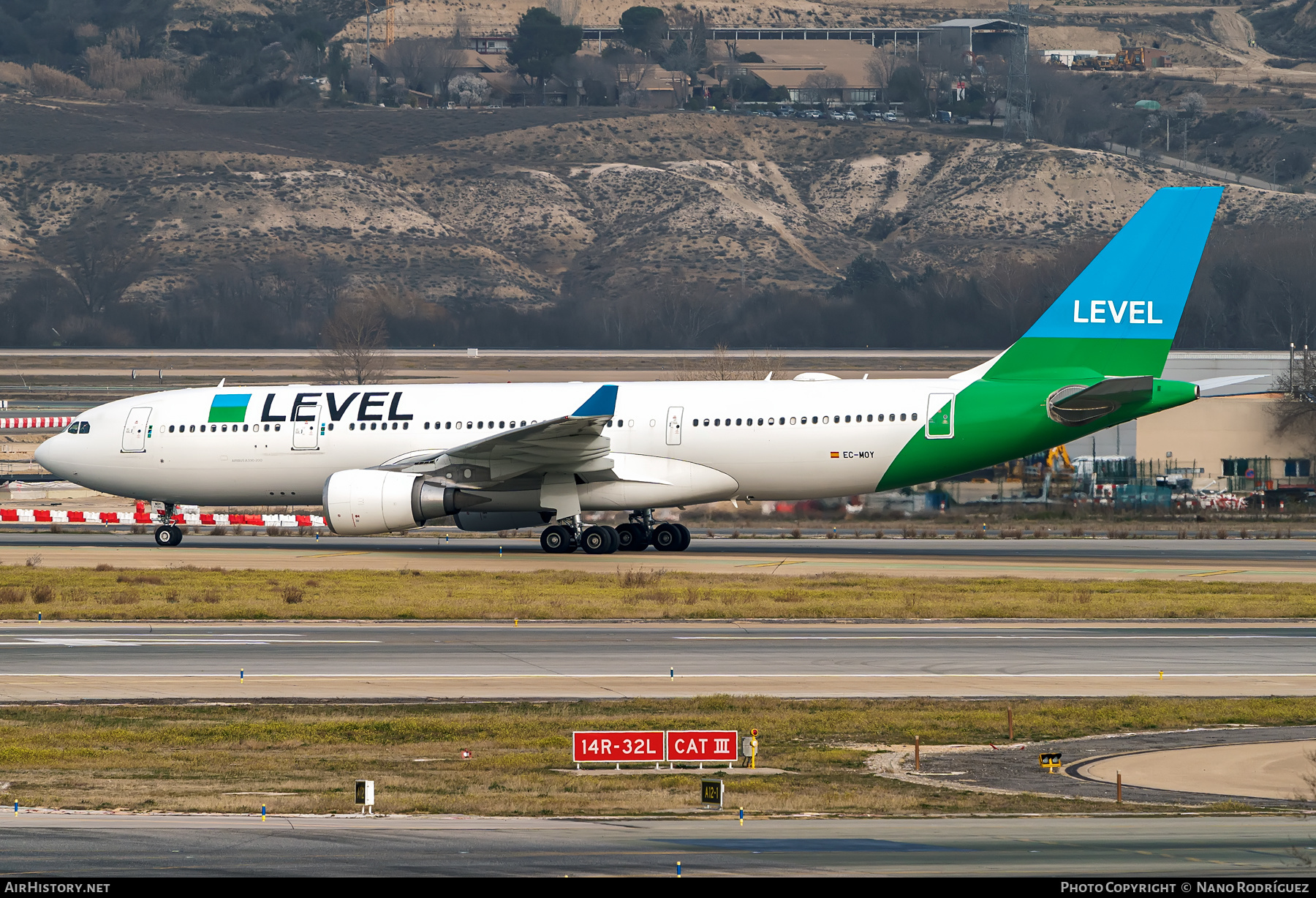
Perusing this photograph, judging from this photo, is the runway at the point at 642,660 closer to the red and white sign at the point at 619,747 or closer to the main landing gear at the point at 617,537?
the red and white sign at the point at 619,747

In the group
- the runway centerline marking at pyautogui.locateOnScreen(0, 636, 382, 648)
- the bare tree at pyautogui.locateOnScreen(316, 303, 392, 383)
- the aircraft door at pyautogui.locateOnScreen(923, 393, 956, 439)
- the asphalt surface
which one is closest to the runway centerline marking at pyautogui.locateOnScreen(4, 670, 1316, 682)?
the runway centerline marking at pyautogui.locateOnScreen(0, 636, 382, 648)

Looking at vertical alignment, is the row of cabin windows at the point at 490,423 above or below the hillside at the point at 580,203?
below

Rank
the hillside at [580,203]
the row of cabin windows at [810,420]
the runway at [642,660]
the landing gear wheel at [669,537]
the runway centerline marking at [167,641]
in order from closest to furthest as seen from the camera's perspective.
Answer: the runway at [642,660] < the runway centerline marking at [167,641] < the row of cabin windows at [810,420] < the landing gear wheel at [669,537] < the hillside at [580,203]

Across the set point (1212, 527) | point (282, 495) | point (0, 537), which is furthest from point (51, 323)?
point (1212, 527)

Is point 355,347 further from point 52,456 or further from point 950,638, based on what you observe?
point 950,638

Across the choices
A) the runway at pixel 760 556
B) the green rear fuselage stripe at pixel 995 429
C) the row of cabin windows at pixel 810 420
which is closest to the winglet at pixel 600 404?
the row of cabin windows at pixel 810 420

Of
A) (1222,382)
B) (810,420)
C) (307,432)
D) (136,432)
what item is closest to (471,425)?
(307,432)
